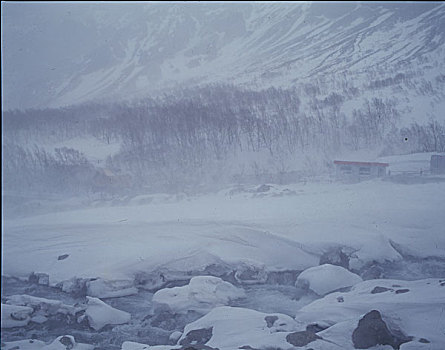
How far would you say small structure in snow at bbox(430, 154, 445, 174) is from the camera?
295 cm

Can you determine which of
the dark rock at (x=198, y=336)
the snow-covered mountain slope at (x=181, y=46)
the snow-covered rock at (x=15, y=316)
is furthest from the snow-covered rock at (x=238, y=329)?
the snow-covered mountain slope at (x=181, y=46)

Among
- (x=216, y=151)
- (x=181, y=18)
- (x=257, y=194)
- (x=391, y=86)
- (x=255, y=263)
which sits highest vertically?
(x=181, y=18)

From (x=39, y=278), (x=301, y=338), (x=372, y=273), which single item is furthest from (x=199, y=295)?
(x=39, y=278)

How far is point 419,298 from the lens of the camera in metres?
2.39

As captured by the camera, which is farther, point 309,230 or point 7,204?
point 7,204

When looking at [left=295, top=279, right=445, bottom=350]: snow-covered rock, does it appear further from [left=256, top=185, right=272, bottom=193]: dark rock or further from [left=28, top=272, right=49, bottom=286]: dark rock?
[left=28, top=272, right=49, bottom=286]: dark rock

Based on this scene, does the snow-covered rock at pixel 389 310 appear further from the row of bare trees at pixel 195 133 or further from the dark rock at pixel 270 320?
the row of bare trees at pixel 195 133

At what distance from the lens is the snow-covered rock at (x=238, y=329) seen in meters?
2.35

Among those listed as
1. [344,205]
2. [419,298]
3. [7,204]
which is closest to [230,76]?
[344,205]

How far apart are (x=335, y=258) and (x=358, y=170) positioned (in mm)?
787

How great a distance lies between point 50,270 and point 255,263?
1697 millimetres

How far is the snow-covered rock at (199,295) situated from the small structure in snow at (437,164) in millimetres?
1701

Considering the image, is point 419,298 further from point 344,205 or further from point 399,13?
point 399,13

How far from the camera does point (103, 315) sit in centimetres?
279
